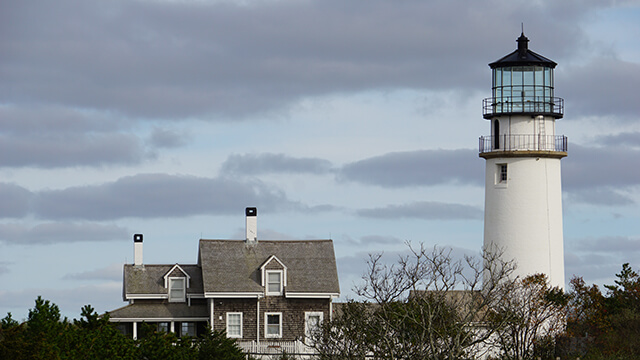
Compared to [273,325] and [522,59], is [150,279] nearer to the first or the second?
[273,325]

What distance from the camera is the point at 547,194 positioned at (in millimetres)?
39906

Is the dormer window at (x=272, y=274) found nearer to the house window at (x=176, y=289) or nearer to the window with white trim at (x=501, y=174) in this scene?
the house window at (x=176, y=289)

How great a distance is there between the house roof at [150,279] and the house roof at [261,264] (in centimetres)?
81

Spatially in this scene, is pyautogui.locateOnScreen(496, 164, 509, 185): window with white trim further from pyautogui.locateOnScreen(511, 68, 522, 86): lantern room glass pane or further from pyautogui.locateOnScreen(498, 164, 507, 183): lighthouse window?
pyautogui.locateOnScreen(511, 68, 522, 86): lantern room glass pane

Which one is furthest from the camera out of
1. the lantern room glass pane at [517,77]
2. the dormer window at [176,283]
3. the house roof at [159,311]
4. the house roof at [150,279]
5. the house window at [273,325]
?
the dormer window at [176,283]

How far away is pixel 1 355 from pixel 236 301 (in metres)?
18.3

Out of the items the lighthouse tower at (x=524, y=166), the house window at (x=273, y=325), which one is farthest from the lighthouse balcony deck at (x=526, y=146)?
the house window at (x=273, y=325)

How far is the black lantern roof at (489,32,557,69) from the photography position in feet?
134

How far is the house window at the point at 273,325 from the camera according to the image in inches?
1602

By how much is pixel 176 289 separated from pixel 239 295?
9.36 feet

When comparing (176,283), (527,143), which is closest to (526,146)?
(527,143)

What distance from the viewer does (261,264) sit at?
41375 millimetres

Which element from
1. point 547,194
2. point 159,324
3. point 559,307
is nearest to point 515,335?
point 559,307

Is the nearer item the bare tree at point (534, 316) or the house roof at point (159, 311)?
the bare tree at point (534, 316)
